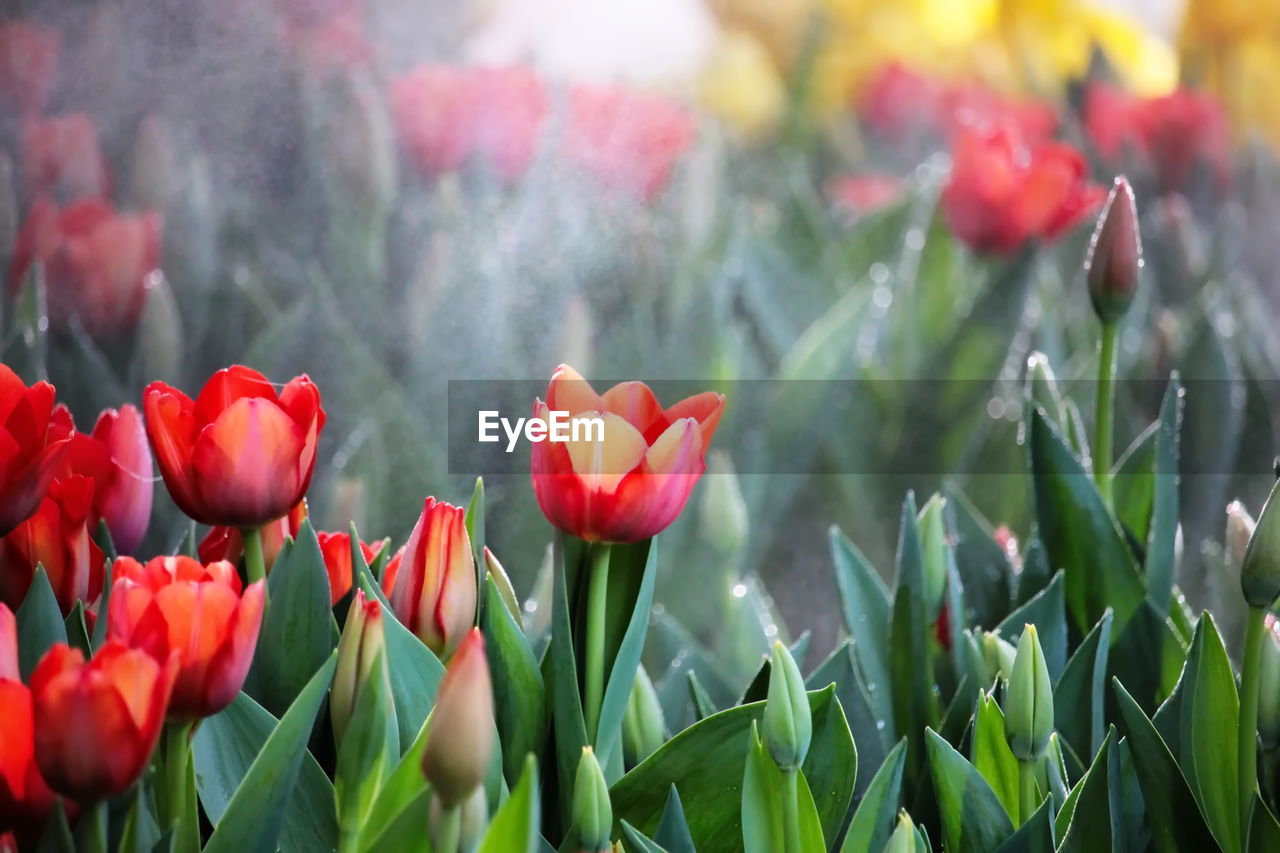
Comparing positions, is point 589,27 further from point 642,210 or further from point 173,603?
point 173,603

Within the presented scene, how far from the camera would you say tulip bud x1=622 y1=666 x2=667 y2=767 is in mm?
361

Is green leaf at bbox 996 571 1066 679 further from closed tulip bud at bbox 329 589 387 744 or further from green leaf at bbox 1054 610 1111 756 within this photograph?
closed tulip bud at bbox 329 589 387 744

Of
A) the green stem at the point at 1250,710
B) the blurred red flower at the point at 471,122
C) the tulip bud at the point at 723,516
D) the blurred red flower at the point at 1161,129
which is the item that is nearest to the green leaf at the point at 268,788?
the green stem at the point at 1250,710

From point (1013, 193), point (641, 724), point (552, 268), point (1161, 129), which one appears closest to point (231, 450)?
point (641, 724)

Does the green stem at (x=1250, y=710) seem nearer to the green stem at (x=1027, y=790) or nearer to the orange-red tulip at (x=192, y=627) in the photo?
the green stem at (x=1027, y=790)

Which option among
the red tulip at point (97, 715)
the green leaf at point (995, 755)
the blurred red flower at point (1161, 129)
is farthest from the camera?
the blurred red flower at point (1161, 129)

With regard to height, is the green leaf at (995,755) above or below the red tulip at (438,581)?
below

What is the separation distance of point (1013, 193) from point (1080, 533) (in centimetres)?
32

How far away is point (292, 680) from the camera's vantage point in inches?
12.7

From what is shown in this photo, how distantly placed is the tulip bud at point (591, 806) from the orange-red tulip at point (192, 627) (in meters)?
0.07

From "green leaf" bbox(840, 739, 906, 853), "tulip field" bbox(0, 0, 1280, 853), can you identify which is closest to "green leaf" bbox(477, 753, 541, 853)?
"tulip field" bbox(0, 0, 1280, 853)

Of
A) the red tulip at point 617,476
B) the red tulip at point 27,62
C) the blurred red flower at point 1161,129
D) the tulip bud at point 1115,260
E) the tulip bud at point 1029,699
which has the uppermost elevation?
the blurred red flower at point 1161,129

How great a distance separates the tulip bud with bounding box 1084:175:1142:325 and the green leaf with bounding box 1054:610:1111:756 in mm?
115

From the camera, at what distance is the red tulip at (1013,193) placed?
0.69 meters
